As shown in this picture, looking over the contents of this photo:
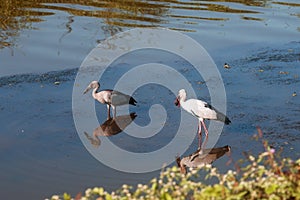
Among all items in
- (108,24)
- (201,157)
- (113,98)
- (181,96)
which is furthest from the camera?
(108,24)

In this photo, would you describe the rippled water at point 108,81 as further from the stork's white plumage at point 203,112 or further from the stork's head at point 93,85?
the stork's head at point 93,85

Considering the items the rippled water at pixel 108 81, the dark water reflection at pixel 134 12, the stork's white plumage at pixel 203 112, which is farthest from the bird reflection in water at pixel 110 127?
the dark water reflection at pixel 134 12

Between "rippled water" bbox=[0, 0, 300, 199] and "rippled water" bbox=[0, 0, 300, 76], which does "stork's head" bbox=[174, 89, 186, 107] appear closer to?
"rippled water" bbox=[0, 0, 300, 199]

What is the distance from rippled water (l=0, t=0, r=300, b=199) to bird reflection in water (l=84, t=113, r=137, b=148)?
0.62ft

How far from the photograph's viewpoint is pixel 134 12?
631 inches

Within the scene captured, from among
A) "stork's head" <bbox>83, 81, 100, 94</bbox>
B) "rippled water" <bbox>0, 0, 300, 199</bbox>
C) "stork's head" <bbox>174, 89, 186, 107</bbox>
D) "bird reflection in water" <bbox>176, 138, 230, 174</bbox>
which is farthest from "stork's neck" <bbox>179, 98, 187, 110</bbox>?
"stork's head" <bbox>83, 81, 100, 94</bbox>

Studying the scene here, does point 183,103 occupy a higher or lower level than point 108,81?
higher

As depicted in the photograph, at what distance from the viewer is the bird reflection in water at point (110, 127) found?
27.1 ft

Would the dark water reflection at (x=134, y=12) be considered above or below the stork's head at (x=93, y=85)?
above

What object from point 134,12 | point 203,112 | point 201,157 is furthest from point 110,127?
point 134,12

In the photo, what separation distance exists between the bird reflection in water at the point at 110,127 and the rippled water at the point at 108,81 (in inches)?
7.4

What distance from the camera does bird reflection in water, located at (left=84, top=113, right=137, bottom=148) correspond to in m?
8.27

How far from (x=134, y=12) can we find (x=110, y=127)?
7.81 metres

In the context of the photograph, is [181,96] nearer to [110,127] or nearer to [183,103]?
[183,103]
